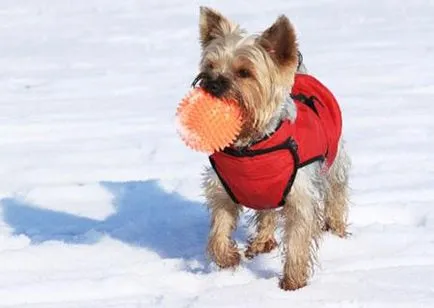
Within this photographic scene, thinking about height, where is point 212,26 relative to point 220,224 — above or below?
above

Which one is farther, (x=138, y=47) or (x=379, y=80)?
(x=138, y=47)

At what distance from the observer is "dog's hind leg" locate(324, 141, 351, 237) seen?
18.2 feet

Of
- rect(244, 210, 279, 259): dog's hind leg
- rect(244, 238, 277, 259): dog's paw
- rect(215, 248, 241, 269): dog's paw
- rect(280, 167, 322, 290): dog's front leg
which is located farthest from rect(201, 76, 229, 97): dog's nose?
rect(244, 238, 277, 259): dog's paw

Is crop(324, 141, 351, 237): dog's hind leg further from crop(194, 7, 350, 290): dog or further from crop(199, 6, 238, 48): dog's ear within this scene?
crop(199, 6, 238, 48): dog's ear

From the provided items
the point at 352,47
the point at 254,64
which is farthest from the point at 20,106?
the point at 254,64

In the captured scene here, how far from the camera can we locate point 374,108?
324 inches

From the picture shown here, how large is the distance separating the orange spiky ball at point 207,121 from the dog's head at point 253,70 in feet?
0.14

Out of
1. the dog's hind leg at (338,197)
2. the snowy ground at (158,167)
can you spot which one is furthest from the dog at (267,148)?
the dog's hind leg at (338,197)

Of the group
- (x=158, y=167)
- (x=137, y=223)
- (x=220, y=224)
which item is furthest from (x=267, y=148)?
(x=158, y=167)

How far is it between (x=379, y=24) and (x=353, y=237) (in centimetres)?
678

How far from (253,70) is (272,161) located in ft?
1.48

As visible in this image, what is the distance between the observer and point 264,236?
5316mm

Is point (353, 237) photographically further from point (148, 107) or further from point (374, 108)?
point (148, 107)

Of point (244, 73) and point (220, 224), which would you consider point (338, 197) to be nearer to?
point (220, 224)
